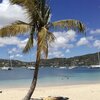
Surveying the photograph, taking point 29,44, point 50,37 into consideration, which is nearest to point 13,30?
point 29,44

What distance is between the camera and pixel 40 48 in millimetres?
15750

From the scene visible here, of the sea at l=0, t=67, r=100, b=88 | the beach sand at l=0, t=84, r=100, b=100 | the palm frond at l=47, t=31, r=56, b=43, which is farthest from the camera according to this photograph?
the sea at l=0, t=67, r=100, b=88

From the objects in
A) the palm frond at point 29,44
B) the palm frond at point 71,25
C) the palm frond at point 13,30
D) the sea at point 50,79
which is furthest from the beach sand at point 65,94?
the sea at point 50,79

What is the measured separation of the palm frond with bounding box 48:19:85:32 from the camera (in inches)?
643

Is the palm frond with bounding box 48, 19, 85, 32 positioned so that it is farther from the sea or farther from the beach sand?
the sea

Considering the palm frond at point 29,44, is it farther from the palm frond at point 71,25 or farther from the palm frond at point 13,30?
the palm frond at point 71,25

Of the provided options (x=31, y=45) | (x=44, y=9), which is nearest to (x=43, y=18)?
(x=44, y=9)

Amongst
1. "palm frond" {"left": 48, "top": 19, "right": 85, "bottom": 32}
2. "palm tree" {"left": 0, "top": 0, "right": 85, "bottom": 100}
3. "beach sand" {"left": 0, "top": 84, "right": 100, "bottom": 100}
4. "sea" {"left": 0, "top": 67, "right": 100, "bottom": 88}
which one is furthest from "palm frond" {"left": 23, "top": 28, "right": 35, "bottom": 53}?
"sea" {"left": 0, "top": 67, "right": 100, "bottom": 88}

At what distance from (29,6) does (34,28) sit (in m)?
1.18

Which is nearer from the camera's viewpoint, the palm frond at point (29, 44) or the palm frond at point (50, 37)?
the palm frond at point (50, 37)

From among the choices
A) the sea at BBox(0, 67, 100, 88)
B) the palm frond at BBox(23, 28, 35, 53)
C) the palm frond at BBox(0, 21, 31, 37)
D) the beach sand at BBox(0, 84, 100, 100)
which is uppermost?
the palm frond at BBox(0, 21, 31, 37)

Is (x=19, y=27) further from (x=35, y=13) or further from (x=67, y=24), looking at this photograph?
(x=67, y=24)

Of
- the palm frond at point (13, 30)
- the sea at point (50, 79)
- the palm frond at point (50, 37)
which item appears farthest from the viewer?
the sea at point (50, 79)

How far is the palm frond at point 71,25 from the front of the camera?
1634 cm
